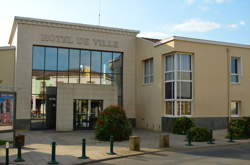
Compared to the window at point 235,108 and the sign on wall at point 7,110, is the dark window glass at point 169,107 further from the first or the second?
the sign on wall at point 7,110

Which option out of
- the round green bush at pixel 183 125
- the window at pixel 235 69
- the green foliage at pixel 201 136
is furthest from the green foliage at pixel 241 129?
the window at pixel 235 69

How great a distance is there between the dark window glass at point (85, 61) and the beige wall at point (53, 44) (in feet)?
1.84

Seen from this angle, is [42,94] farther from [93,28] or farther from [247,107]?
[247,107]

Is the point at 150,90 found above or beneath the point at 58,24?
beneath

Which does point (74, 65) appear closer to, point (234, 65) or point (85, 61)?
point (85, 61)

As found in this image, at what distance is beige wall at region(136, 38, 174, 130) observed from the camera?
23875 mm

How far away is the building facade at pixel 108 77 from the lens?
23000mm

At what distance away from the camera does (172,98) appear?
2277 centimetres

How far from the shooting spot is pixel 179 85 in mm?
22641

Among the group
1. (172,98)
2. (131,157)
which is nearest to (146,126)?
(172,98)

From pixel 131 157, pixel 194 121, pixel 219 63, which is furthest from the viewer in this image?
pixel 219 63

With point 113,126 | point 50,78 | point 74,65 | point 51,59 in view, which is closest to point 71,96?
point 50,78

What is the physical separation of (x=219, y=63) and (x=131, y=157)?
14.3m

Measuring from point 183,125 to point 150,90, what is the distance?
5435mm
